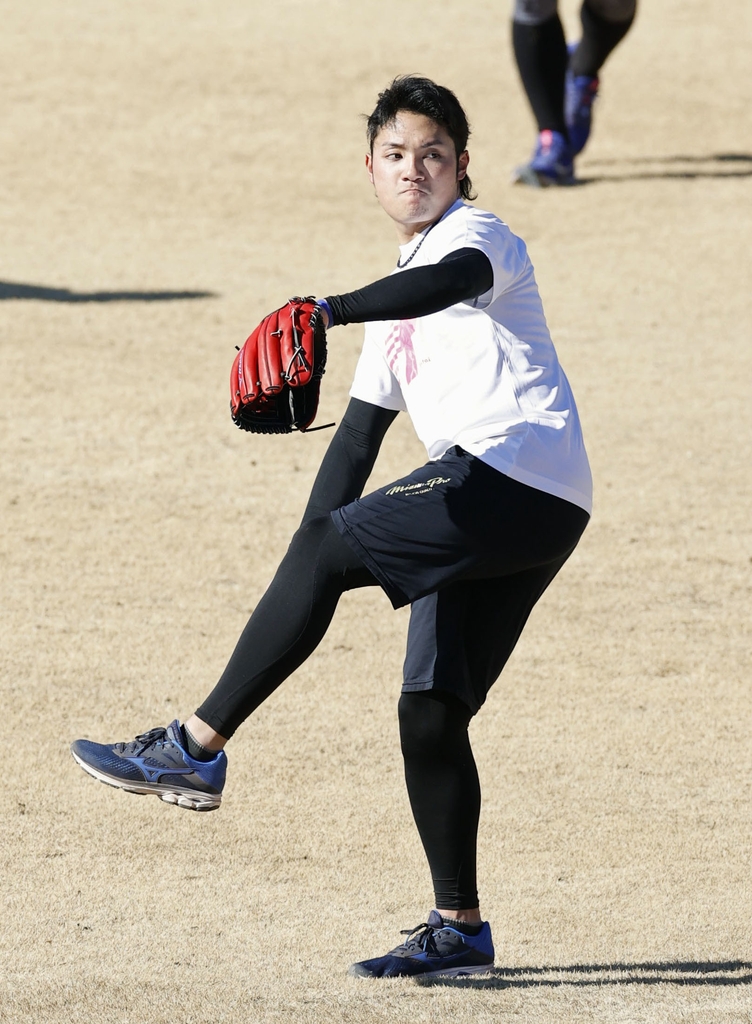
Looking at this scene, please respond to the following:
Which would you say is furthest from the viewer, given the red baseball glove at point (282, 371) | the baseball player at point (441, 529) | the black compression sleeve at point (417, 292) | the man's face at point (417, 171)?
the man's face at point (417, 171)

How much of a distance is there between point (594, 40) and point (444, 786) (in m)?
10.4

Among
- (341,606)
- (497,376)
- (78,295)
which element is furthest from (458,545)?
(78,295)

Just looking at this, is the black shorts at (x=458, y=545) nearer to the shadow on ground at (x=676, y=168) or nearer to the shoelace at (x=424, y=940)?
the shoelace at (x=424, y=940)

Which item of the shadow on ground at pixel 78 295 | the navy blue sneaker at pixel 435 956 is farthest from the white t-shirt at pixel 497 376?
the shadow on ground at pixel 78 295

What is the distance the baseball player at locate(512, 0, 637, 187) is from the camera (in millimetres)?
12164

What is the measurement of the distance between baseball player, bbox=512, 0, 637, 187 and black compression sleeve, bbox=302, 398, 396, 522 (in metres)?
9.37

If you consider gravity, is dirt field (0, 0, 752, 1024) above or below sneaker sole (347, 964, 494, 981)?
above

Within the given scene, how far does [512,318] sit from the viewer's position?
3.16m

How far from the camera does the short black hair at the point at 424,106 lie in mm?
3246

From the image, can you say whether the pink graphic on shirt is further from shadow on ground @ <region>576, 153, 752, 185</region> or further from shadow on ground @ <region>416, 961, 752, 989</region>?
shadow on ground @ <region>576, 153, 752, 185</region>

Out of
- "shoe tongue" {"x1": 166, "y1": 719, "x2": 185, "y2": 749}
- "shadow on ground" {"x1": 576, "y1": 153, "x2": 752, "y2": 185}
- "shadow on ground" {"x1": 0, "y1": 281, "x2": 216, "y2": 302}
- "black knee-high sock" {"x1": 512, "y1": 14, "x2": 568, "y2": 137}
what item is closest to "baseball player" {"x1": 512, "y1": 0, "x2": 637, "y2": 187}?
"black knee-high sock" {"x1": 512, "y1": 14, "x2": 568, "y2": 137}

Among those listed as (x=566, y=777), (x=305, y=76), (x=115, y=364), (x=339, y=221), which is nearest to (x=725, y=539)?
(x=566, y=777)

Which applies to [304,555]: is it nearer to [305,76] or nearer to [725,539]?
[725,539]

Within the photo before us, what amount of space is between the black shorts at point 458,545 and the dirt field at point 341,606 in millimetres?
722
